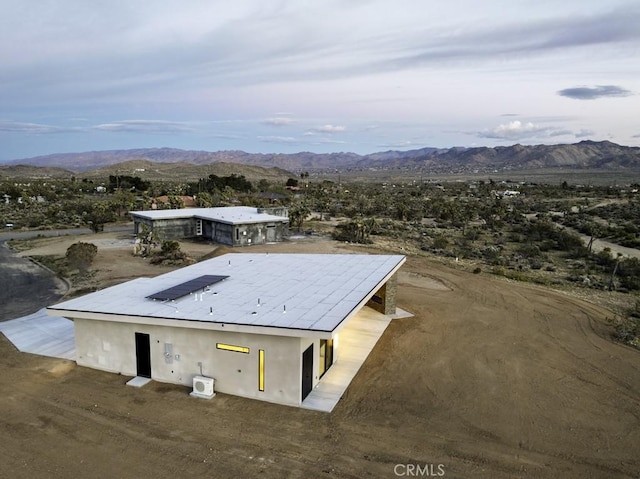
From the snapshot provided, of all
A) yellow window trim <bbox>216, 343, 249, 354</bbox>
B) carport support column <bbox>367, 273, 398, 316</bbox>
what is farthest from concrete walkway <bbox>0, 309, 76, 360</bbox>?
carport support column <bbox>367, 273, 398, 316</bbox>

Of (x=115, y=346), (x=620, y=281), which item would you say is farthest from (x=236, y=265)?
(x=620, y=281)

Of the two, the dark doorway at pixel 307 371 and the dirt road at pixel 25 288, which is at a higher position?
the dark doorway at pixel 307 371

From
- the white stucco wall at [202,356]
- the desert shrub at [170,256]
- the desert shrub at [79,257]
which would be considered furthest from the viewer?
the desert shrub at [170,256]

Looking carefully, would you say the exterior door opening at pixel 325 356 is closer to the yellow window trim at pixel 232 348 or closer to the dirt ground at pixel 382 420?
the dirt ground at pixel 382 420

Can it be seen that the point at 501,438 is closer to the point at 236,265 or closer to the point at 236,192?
the point at 236,265

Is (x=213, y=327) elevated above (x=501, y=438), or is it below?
above

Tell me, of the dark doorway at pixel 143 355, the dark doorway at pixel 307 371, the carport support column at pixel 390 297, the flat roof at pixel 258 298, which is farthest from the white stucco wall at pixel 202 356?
the carport support column at pixel 390 297

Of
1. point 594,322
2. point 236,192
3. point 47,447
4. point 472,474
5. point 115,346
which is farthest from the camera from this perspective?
point 236,192
